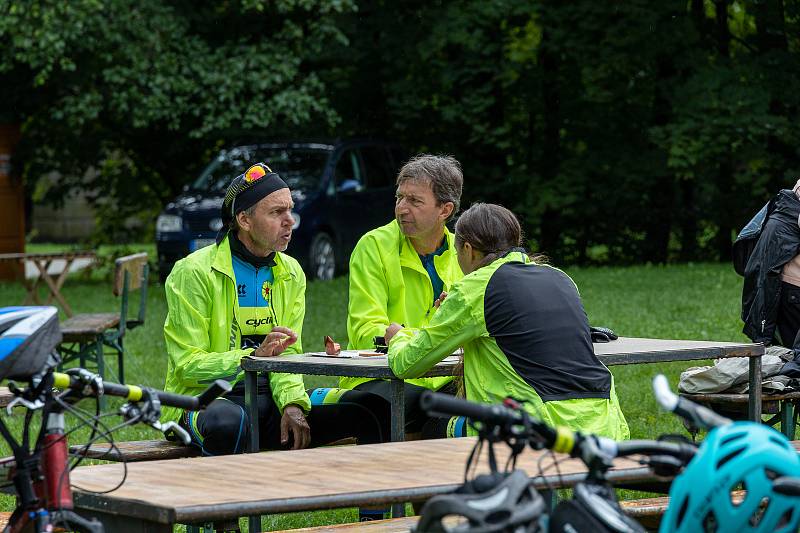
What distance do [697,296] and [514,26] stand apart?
22.7 feet

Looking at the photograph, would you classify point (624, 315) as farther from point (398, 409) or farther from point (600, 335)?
point (398, 409)

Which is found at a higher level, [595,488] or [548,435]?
[548,435]

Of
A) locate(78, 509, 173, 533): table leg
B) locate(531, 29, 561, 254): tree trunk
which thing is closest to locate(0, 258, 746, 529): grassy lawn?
locate(531, 29, 561, 254): tree trunk

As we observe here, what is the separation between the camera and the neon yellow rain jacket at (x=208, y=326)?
533 cm

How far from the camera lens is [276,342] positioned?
5273mm

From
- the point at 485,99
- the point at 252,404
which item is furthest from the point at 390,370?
the point at 485,99

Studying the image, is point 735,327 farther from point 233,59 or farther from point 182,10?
point 182,10

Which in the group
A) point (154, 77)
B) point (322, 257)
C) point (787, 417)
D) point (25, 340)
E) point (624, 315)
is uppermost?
point (154, 77)

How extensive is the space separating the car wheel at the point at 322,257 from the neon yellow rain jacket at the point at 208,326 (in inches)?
431

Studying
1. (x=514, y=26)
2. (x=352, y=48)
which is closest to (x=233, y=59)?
(x=352, y=48)

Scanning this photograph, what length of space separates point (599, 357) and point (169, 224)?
461 inches

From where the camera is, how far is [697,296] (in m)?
14.3

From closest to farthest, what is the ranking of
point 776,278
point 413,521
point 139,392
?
point 139,392, point 413,521, point 776,278

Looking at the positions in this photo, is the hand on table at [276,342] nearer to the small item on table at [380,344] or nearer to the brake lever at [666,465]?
the small item on table at [380,344]
